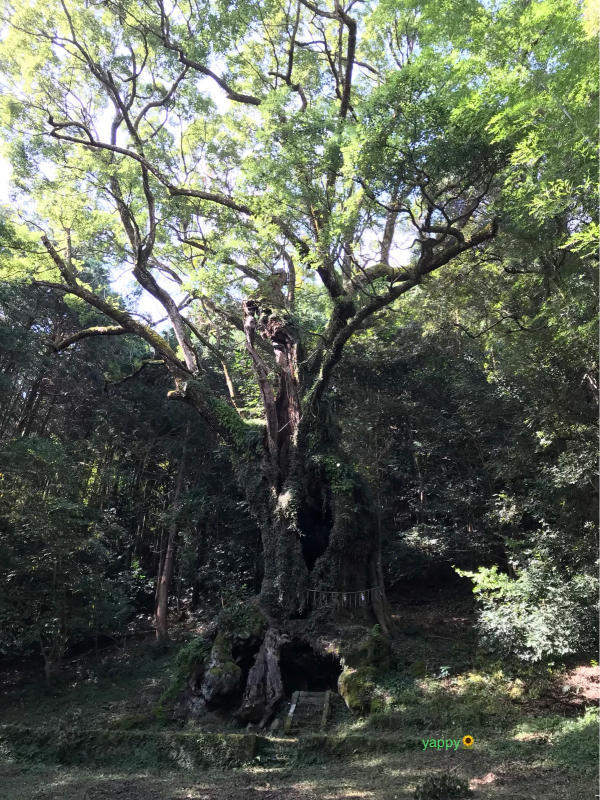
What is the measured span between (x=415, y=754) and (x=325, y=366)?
6216 mm

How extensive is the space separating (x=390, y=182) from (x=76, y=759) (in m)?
8.99

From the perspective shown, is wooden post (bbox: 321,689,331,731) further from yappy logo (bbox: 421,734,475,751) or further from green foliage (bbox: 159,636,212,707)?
green foliage (bbox: 159,636,212,707)

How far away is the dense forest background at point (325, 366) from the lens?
6285mm

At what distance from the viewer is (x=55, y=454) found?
10.5 m

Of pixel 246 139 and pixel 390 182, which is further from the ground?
pixel 246 139

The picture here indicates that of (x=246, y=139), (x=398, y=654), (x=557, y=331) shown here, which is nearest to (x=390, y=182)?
(x=557, y=331)

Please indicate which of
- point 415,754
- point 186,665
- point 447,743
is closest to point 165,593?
point 186,665

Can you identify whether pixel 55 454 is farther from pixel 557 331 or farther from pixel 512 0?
pixel 512 0

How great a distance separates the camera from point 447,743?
17.6 feet

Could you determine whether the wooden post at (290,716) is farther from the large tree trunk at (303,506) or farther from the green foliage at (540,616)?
the green foliage at (540,616)

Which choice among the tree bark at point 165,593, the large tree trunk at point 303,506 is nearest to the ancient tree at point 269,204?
the large tree trunk at point 303,506

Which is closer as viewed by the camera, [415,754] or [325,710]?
[415,754]

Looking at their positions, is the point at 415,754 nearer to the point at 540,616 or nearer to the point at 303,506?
the point at 540,616

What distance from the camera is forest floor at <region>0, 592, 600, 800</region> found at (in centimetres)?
443
